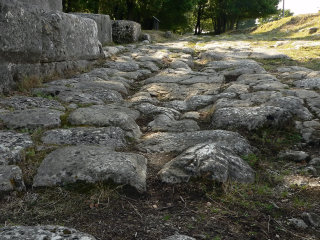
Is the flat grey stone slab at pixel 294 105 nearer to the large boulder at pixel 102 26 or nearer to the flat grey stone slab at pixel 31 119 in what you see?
the flat grey stone slab at pixel 31 119

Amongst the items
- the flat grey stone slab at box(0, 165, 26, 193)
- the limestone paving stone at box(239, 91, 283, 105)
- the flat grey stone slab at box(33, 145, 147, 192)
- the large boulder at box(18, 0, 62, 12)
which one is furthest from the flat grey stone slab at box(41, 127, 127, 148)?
the large boulder at box(18, 0, 62, 12)

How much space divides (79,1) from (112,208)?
618 inches

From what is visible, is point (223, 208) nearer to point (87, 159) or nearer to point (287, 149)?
point (87, 159)

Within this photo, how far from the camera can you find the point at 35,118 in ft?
8.98

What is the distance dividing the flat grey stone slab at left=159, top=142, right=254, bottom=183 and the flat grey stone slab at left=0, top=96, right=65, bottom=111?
164 cm

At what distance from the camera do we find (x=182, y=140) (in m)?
2.60

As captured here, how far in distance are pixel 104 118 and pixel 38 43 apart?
6.27 ft

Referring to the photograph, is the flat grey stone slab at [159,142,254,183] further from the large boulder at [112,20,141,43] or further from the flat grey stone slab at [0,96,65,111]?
the large boulder at [112,20,141,43]

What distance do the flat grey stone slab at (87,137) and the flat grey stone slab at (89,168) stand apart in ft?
0.99

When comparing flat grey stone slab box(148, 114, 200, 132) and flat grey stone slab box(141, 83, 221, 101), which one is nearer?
flat grey stone slab box(148, 114, 200, 132)

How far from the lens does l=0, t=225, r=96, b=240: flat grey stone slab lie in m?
1.32

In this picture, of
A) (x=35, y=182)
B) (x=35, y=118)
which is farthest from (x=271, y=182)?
(x=35, y=118)

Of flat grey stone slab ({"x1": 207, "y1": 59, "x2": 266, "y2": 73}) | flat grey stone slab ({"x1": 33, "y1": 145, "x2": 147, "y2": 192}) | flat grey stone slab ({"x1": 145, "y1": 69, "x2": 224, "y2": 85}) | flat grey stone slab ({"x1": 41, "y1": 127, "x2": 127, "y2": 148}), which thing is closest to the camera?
flat grey stone slab ({"x1": 33, "y1": 145, "x2": 147, "y2": 192})

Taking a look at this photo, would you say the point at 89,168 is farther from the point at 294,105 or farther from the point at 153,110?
the point at 294,105
